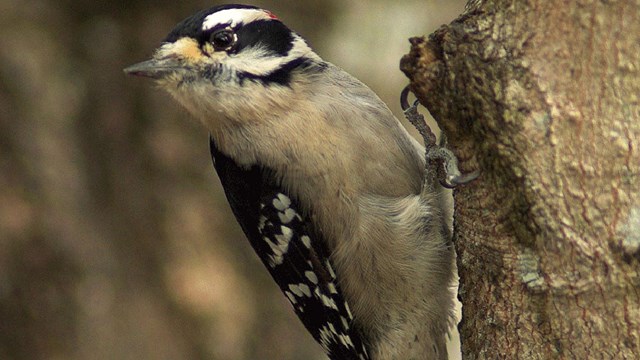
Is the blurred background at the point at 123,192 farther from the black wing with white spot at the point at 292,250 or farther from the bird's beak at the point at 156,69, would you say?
the bird's beak at the point at 156,69

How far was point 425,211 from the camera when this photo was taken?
11.1ft

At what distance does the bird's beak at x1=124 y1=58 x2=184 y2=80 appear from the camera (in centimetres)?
328

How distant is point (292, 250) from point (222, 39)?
937 millimetres

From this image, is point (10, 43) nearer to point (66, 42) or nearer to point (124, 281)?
point (66, 42)

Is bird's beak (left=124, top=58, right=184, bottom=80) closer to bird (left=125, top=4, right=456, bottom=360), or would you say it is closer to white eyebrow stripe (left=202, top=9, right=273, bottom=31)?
bird (left=125, top=4, right=456, bottom=360)

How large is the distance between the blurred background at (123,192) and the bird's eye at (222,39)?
2242 mm

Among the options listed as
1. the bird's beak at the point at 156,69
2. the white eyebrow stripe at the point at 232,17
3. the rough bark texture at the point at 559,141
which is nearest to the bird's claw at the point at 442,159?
the rough bark texture at the point at 559,141

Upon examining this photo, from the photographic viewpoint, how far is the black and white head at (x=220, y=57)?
3.28 m

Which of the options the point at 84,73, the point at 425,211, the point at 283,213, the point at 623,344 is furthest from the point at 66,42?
the point at 623,344

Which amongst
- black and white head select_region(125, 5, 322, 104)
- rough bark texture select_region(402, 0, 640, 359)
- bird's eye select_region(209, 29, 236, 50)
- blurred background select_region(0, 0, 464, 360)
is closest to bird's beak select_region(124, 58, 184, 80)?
black and white head select_region(125, 5, 322, 104)

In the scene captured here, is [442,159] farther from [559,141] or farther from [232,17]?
[232,17]

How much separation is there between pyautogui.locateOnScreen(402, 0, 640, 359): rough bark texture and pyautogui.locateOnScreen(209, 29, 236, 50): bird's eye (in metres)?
0.96

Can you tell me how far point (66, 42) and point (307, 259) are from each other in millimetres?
2623

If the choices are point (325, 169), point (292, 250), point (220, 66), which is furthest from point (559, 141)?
point (292, 250)
